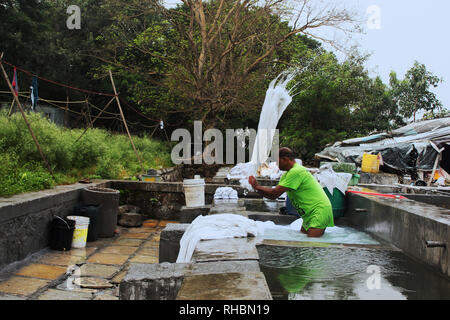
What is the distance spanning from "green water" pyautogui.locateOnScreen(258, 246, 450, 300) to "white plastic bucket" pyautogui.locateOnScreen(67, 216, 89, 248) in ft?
11.9

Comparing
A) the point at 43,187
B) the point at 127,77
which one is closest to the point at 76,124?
the point at 127,77

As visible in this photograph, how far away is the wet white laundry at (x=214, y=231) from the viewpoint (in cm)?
414

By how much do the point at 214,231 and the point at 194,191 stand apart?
217 centimetres

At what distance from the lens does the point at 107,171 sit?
9508 millimetres

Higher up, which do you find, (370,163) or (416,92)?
(416,92)

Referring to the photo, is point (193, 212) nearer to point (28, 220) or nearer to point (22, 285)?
point (28, 220)

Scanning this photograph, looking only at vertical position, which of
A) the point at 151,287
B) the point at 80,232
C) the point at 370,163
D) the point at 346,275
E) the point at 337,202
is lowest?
the point at 80,232

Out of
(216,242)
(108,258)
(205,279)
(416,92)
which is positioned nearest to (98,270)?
(108,258)

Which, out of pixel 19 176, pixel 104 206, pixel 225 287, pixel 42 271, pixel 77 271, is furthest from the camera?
pixel 104 206

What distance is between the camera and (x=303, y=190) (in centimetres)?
551

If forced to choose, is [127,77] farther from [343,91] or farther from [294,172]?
[294,172]

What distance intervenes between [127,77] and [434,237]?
21.4 m

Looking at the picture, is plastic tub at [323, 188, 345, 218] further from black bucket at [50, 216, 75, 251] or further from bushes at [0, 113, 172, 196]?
bushes at [0, 113, 172, 196]

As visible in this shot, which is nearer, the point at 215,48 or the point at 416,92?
the point at 215,48
